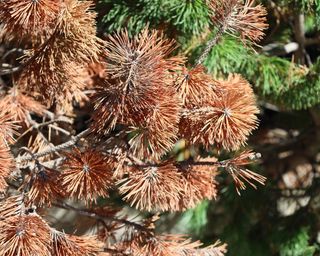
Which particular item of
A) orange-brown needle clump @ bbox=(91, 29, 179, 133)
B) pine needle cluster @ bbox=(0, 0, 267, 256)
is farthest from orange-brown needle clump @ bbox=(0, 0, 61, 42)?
orange-brown needle clump @ bbox=(91, 29, 179, 133)

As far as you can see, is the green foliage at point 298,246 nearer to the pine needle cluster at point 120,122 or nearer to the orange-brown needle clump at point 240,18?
the pine needle cluster at point 120,122

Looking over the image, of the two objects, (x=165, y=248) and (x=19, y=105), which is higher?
(x=19, y=105)

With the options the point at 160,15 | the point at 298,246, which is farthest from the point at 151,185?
the point at 298,246

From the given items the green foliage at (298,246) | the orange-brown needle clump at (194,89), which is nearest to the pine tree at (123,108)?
the orange-brown needle clump at (194,89)

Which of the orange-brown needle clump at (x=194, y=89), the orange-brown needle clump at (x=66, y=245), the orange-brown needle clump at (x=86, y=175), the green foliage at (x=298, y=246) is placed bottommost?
the green foliage at (x=298, y=246)

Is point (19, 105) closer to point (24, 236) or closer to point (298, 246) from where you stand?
point (24, 236)

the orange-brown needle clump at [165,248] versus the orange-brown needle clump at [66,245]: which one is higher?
the orange-brown needle clump at [66,245]

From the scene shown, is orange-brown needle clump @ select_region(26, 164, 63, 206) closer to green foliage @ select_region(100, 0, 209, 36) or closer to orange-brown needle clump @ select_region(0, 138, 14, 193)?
orange-brown needle clump @ select_region(0, 138, 14, 193)
